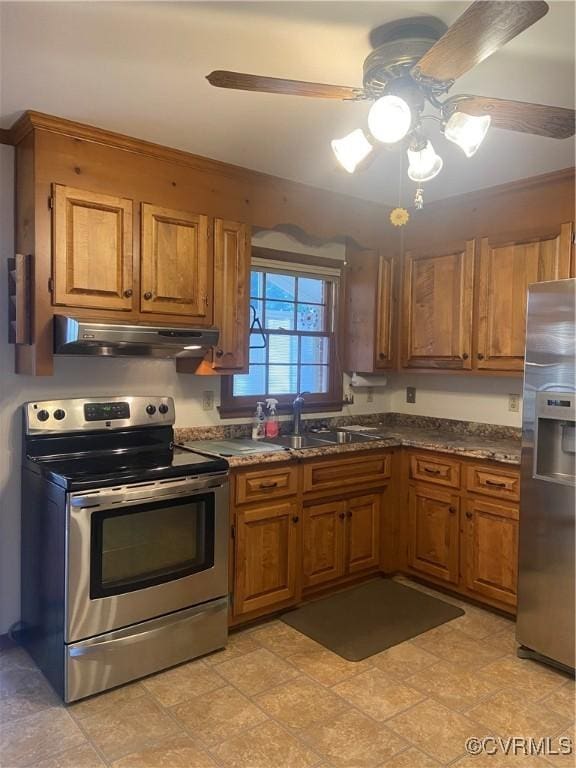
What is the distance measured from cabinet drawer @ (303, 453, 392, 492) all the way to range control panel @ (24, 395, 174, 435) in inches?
32.5

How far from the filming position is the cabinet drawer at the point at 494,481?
9.76 ft

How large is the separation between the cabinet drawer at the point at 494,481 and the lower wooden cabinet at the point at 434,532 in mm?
152

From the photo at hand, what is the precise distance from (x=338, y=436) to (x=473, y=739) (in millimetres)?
1897

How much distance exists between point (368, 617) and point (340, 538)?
46 centimetres

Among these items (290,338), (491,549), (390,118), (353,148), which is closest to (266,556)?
(491,549)

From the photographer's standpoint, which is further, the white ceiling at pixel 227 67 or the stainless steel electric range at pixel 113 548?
the stainless steel electric range at pixel 113 548

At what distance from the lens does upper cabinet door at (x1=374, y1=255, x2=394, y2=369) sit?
12.7ft

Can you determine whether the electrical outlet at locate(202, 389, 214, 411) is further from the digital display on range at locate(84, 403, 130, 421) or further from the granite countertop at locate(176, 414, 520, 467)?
the digital display on range at locate(84, 403, 130, 421)

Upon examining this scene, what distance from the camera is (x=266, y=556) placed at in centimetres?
296

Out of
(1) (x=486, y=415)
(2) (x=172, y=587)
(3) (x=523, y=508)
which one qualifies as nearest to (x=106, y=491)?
(2) (x=172, y=587)

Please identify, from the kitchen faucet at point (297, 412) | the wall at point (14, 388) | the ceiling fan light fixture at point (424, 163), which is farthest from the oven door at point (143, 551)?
the ceiling fan light fixture at point (424, 163)

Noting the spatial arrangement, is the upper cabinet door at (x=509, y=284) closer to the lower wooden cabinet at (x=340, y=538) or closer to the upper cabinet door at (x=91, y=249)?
the lower wooden cabinet at (x=340, y=538)

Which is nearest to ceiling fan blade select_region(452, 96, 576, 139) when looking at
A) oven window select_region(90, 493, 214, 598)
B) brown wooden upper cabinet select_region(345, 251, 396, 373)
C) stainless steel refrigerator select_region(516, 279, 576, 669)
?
stainless steel refrigerator select_region(516, 279, 576, 669)

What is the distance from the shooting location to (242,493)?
9.30 feet
